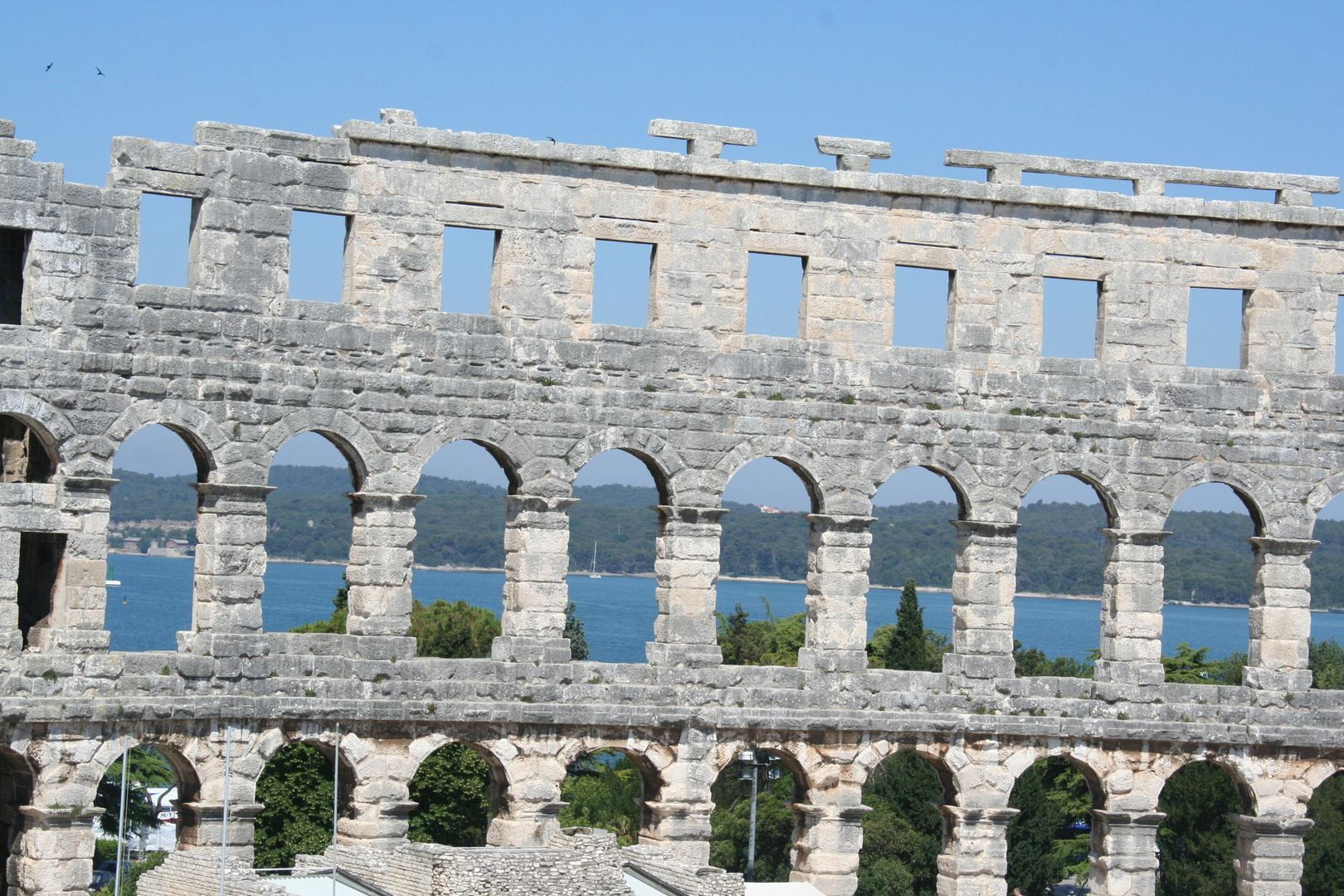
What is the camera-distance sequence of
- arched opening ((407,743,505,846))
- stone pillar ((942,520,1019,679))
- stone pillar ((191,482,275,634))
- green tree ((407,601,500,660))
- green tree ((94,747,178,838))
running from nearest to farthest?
1. stone pillar ((191,482,275,634))
2. stone pillar ((942,520,1019,679))
3. arched opening ((407,743,505,846))
4. green tree ((407,601,500,660))
5. green tree ((94,747,178,838))

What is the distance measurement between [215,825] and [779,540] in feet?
499

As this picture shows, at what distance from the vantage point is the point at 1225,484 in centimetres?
2778

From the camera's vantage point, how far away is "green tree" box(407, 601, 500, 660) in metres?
49.9

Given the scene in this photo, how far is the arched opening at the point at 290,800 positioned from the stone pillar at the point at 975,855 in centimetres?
1946

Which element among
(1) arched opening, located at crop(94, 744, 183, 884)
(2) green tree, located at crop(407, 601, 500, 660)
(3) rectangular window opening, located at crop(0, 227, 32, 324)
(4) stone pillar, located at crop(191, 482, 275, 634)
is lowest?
(1) arched opening, located at crop(94, 744, 183, 884)

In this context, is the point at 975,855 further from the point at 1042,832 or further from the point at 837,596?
the point at 1042,832

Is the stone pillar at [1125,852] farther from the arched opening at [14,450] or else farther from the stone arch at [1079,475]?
the arched opening at [14,450]

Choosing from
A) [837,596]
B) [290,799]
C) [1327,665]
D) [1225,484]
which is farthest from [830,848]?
[1327,665]

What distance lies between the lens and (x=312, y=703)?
24297 millimetres

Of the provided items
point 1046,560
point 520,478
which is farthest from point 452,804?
point 1046,560

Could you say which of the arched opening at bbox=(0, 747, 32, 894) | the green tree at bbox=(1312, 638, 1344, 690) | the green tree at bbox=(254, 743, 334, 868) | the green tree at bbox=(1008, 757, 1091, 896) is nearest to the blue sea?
the green tree at bbox=(1312, 638, 1344, 690)

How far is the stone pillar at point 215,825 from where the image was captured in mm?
23969

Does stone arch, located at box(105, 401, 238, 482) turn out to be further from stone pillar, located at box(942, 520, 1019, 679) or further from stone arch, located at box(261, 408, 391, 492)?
stone pillar, located at box(942, 520, 1019, 679)

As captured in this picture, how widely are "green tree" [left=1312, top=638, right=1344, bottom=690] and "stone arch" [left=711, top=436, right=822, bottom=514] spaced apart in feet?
78.9
